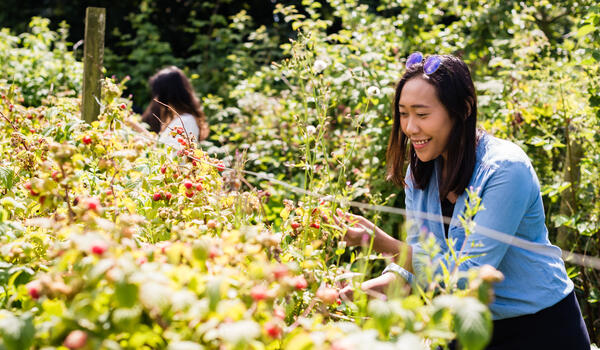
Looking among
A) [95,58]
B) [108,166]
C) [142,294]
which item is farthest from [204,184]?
[95,58]

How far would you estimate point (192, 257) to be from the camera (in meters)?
0.85

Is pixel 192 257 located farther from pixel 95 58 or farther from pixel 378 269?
pixel 378 269

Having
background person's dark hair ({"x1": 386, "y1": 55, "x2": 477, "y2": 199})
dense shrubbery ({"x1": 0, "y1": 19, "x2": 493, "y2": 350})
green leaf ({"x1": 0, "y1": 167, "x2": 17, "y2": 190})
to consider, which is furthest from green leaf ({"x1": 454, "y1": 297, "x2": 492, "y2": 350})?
green leaf ({"x1": 0, "y1": 167, "x2": 17, "y2": 190})

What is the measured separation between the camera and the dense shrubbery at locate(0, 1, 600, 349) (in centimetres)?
78

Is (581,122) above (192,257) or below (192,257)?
above

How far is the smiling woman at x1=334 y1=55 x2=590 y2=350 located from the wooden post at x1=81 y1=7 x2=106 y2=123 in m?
1.42

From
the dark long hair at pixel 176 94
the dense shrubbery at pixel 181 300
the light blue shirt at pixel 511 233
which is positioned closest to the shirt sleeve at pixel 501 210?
the light blue shirt at pixel 511 233

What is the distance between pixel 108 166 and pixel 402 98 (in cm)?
89

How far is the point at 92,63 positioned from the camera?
96.3 inches

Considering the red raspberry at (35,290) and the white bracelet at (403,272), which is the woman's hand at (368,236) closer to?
the white bracelet at (403,272)

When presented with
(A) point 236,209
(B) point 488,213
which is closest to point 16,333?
(A) point 236,209

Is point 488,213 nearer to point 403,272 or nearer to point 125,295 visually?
point 403,272

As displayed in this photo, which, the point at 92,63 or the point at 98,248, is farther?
the point at 92,63

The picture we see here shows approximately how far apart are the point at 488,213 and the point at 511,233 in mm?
87
